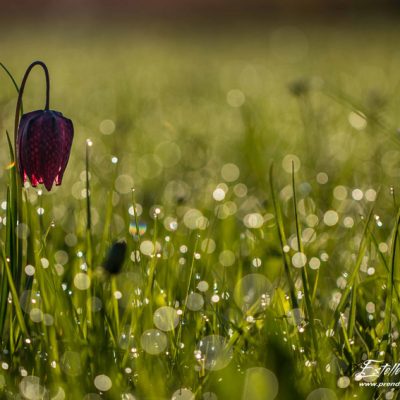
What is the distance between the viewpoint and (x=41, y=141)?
3.95 ft

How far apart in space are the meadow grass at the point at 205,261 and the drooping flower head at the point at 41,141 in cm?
3

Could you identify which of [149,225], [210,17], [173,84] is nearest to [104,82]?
[173,84]

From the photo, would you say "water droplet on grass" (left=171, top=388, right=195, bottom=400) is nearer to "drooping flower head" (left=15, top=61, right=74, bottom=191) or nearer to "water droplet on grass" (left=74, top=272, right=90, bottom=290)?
"water droplet on grass" (left=74, top=272, right=90, bottom=290)

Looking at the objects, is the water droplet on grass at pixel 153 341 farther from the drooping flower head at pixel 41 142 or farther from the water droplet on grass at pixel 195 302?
the drooping flower head at pixel 41 142

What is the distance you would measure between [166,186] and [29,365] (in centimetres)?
127

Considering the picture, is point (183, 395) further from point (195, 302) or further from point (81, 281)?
point (81, 281)

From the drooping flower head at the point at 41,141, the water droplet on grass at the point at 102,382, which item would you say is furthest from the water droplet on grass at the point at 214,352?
the drooping flower head at the point at 41,141

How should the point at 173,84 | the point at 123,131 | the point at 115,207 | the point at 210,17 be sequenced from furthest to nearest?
the point at 210,17
the point at 173,84
the point at 123,131
the point at 115,207

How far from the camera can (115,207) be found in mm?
2092

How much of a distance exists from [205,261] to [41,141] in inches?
13.4

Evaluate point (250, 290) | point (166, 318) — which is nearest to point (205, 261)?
point (250, 290)

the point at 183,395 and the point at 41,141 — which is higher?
the point at 41,141

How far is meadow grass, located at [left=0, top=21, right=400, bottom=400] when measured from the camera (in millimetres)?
1024

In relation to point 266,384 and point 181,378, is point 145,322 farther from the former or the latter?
point 266,384
